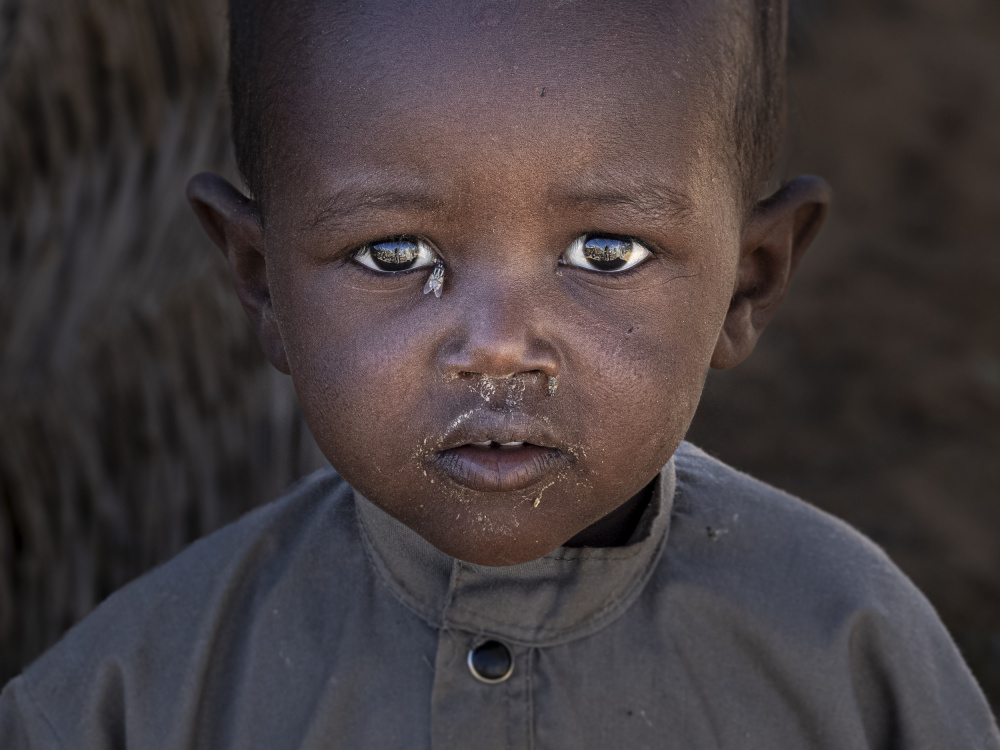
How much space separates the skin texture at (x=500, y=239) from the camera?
4.17ft

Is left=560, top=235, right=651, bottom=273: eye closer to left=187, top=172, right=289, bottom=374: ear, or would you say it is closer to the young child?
the young child

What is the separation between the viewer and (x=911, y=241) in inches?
200

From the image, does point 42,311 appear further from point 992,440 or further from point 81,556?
point 992,440

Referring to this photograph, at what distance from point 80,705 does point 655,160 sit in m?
1.09

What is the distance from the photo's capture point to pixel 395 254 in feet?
4.47

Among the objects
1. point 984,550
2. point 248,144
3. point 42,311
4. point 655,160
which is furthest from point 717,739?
point 984,550

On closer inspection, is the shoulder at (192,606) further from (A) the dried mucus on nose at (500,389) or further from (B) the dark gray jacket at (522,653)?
(A) the dried mucus on nose at (500,389)

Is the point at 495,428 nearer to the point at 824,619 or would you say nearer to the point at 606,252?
the point at 606,252

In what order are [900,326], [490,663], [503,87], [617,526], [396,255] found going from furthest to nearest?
[900,326] → [617,526] → [490,663] → [396,255] → [503,87]

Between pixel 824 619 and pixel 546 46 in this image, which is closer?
pixel 546 46

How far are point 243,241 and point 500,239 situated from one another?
0.49 metres

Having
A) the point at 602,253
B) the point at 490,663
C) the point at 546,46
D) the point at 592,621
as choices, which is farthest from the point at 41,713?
the point at 546,46

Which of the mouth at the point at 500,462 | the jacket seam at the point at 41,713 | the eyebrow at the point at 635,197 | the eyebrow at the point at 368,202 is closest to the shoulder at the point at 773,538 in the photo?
the mouth at the point at 500,462

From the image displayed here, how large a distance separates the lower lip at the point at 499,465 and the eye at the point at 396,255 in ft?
0.72
